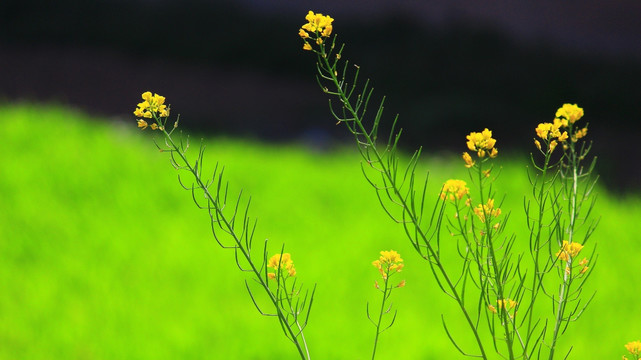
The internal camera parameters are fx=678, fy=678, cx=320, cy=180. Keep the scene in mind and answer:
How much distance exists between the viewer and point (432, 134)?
16.4 ft

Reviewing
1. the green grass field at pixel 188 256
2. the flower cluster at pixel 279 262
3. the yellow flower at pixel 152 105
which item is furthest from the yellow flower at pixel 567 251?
the green grass field at pixel 188 256

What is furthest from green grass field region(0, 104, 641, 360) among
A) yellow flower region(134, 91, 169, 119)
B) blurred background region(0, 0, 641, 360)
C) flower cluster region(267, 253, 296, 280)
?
yellow flower region(134, 91, 169, 119)

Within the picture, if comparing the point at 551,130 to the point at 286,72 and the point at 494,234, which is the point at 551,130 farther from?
the point at 286,72

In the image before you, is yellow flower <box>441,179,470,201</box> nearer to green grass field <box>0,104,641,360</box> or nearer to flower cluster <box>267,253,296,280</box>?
flower cluster <box>267,253,296,280</box>

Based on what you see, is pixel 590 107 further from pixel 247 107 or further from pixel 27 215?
pixel 27 215

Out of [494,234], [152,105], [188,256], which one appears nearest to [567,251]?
[494,234]

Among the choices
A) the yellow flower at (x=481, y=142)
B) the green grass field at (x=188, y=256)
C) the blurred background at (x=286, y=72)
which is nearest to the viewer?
the yellow flower at (x=481, y=142)

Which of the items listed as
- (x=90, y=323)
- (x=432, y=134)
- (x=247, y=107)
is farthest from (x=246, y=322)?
Answer: (x=247, y=107)

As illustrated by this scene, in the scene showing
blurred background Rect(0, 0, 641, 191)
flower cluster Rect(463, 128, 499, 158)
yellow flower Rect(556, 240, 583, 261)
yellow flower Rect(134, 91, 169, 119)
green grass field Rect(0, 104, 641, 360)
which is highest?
blurred background Rect(0, 0, 641, 191)

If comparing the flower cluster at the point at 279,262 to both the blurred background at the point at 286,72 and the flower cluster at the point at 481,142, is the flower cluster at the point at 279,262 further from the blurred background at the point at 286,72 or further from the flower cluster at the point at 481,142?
the blurred background at the point at 286,72

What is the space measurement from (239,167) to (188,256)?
1060mm

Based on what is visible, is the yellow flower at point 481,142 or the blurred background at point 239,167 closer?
the yellow flower at point 481,142

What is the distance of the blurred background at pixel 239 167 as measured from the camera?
2328 millimetres

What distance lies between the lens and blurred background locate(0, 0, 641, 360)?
7.64 ft
